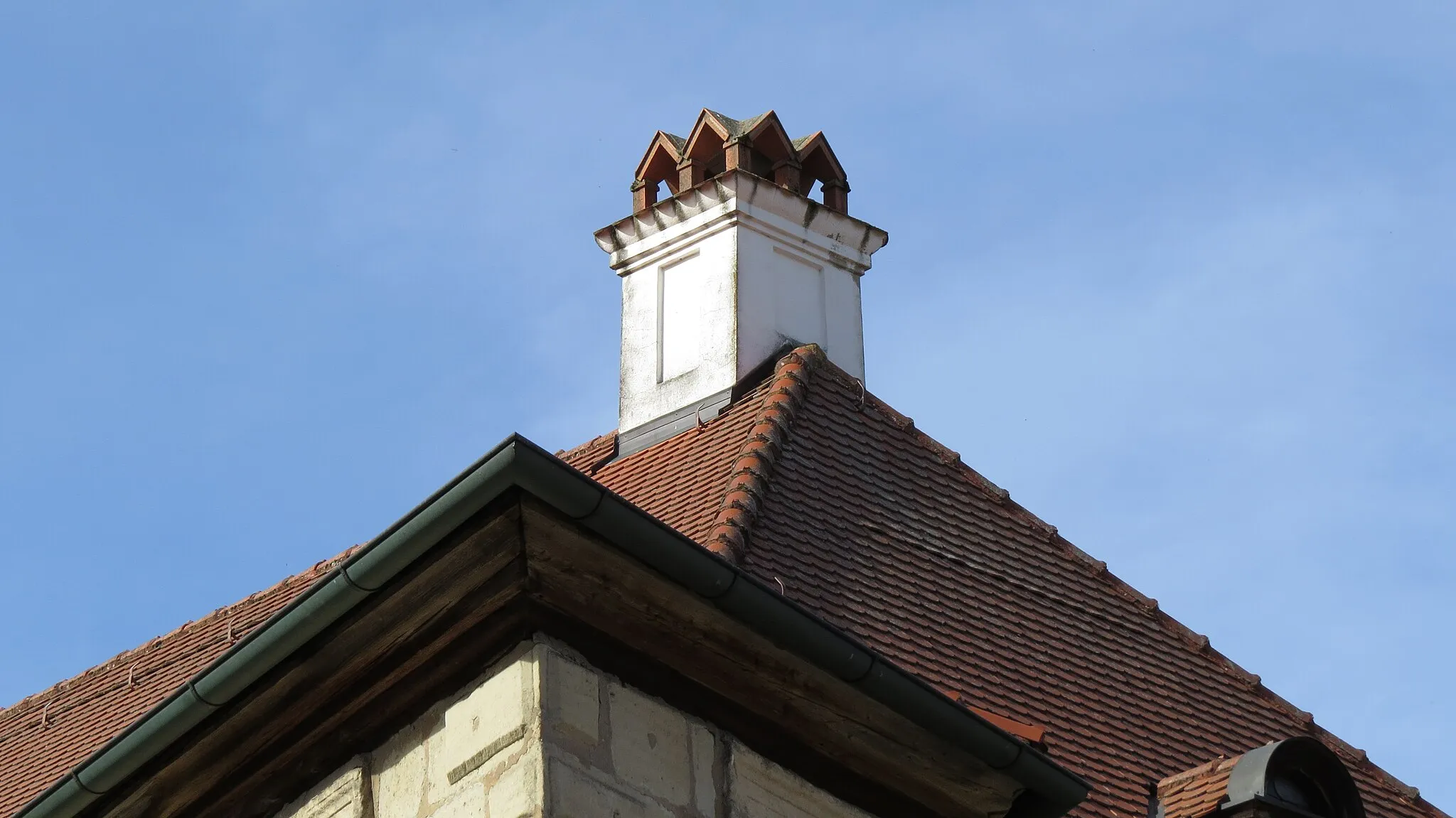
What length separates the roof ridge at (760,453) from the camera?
9.57 m

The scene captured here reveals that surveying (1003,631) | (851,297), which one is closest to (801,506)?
(1003,631)

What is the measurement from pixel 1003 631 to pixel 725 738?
351cm

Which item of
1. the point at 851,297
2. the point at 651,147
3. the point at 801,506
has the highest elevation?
the point at 651,147

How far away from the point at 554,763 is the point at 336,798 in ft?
2.94

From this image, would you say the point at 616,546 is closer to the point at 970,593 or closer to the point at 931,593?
the point at 931,593

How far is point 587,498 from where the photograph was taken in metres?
6.38

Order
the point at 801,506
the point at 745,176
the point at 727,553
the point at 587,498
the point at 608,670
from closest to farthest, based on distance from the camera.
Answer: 1. the point at 587,498
2. the point at 608,670
3. the point at 727,553
4. the point at 801,506
5. the point at 745,176

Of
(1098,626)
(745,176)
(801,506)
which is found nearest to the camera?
(801,506)

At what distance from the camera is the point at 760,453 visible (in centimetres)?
1068

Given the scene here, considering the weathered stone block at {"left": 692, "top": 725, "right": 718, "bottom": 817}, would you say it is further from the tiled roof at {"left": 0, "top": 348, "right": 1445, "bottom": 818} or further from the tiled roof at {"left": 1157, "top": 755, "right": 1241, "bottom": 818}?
the tiled roof at {"left": 1157, "top": 755, "right": 1241, "bottom": 818}

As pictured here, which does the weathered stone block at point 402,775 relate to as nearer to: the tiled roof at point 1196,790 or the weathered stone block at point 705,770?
the weathered stone block at point 705,770

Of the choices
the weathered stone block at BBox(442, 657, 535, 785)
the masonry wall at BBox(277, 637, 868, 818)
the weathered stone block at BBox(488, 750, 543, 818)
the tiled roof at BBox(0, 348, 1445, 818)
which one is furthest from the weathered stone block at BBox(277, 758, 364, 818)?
the tiled roof at BBox(0, 348, 1445, 818)

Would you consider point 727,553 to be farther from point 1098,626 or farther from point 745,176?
point 745,176

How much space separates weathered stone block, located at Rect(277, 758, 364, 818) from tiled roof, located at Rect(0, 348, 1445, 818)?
2.56 meters
